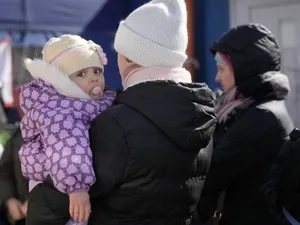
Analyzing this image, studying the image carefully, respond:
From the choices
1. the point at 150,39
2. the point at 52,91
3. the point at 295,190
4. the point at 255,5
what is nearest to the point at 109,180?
the point at 52,91

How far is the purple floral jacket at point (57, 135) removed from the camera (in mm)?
1625

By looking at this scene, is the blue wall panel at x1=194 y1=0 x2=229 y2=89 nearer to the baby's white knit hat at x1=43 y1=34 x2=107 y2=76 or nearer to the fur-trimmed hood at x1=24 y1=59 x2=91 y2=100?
the baby's white knit hat at x1=43 y1=34 x2=107 y2=76

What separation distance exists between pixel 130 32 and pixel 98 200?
565 millimetres

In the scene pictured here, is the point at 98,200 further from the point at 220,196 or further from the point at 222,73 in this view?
the point at 222,73

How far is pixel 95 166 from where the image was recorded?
5.52 feet

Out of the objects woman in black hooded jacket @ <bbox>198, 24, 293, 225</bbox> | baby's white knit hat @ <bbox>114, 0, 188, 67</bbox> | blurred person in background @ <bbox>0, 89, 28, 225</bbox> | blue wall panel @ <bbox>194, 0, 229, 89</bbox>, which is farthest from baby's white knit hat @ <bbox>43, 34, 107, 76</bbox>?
blue wall panel @ <bbox>194, 0, 229, 89</bbox>

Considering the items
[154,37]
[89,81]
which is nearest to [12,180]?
[89,81]

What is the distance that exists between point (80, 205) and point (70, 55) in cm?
51

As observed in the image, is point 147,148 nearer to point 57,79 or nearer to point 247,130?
point 57,79

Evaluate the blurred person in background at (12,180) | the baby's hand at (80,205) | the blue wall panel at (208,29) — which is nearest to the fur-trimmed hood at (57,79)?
the baby's hand at (80,205)

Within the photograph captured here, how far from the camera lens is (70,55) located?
1.82 m

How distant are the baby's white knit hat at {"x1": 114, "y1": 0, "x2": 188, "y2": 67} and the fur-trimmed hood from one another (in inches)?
7.7

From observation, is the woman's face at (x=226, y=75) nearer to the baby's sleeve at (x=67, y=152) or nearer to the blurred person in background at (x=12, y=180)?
the blurred person in background at (x=12, y=180)

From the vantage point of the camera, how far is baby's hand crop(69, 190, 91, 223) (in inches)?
64.5
